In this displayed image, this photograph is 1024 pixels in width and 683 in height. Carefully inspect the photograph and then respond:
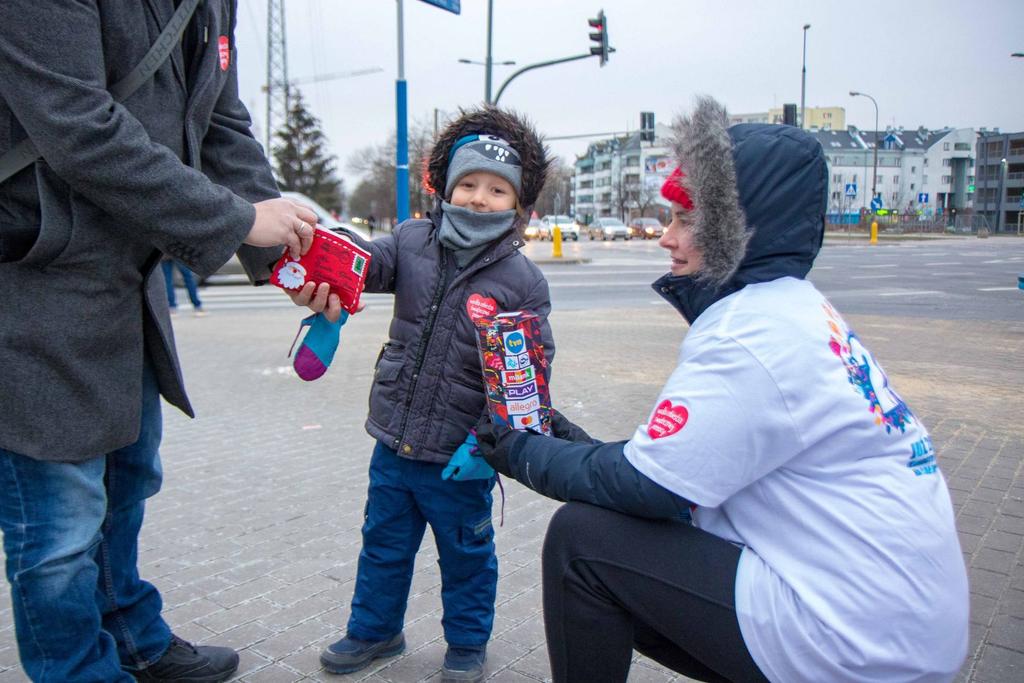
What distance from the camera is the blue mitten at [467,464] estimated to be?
2334 millimetres

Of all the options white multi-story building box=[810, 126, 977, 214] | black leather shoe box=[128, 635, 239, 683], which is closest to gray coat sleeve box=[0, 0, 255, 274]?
black leather shoe box=[128, 635, 239, 683]

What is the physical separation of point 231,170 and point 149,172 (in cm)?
52

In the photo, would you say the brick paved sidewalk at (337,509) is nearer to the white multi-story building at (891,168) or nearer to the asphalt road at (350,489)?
the asphalt road at (350,489)

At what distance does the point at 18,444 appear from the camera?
72.0 inches

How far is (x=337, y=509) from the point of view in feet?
13.2

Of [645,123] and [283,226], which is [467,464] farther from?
[645,123]

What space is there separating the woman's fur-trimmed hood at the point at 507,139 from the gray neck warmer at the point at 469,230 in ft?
0.64

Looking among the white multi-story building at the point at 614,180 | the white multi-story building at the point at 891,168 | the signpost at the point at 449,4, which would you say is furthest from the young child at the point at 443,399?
the white multi-story building at the point at 891,168

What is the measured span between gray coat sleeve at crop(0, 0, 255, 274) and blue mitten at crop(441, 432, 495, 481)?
850 millimetres

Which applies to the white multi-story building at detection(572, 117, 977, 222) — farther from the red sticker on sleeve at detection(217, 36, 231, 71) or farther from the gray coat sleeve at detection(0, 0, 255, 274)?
the gray coat sleeve at detection(0, 0, 255, 274)

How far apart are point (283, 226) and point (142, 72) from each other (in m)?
0.44

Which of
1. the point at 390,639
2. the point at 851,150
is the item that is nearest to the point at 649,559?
the point at 390,639

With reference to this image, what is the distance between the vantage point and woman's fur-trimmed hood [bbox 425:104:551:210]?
2742mm

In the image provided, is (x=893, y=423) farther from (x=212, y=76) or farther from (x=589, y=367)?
(x=589, y=367)
